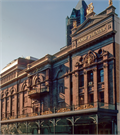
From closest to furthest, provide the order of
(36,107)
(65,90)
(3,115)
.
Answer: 1. (65,90)
2. (36,107)
3. (3,115)

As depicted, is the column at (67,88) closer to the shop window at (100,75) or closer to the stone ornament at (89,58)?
the stone ornament at (89,58)

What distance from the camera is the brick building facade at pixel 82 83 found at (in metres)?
23.2

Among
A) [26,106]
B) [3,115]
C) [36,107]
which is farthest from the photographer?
[3,115]

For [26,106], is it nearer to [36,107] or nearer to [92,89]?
[36,107]

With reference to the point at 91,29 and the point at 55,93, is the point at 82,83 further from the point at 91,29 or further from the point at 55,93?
the point at 91,29

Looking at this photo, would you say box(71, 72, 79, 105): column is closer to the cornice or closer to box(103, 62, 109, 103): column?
box(103, 62, 109, 103): column

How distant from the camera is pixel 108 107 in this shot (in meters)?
22.8

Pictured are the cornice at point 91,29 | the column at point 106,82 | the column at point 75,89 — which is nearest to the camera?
the column at point 106,82

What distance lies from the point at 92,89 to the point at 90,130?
5.20 m

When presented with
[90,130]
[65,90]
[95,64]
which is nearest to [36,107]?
[65,90]

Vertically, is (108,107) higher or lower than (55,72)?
lower

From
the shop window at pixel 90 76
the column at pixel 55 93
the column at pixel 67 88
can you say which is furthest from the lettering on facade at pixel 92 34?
the column at pixel 55 93

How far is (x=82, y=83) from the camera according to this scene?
28.4m

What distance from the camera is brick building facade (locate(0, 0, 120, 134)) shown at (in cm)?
2323
